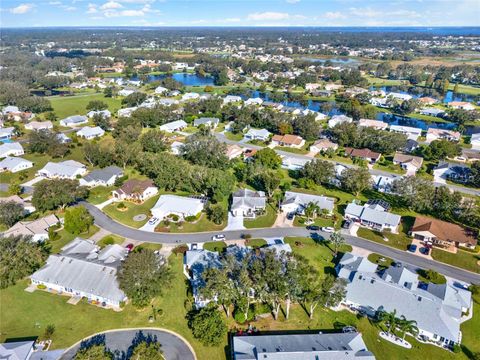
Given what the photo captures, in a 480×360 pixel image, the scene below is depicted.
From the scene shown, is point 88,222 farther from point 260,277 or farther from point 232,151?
point 232,151

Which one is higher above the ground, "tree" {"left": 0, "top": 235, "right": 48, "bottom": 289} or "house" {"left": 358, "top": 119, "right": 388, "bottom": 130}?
"house" {"left": 358, "top": 119, "right": 388, "bottom": 130}

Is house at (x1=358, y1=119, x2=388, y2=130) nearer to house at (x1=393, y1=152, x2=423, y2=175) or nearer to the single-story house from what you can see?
house at (x1=393, y1=152, x2=423, y2=175)

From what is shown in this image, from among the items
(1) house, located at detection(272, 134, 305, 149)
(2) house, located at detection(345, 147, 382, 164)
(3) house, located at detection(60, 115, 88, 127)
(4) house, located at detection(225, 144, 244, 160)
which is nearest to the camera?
(2) house, located at detection(345, 147, 382, 164)

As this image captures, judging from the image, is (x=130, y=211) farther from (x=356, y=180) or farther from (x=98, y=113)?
(x=98, y=113)

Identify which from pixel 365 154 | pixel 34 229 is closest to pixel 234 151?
pixel 365 154

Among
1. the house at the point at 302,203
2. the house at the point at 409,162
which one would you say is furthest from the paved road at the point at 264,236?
the house at the point at 409,162

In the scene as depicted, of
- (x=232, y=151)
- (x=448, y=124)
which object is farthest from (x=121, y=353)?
(x=448, y=124)

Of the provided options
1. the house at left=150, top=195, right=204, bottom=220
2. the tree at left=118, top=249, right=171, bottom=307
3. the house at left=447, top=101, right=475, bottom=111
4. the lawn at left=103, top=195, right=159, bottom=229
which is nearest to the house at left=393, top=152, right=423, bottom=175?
the house at left=150, top=195, right=204, bottom=220
